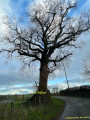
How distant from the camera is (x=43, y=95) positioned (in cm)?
1423

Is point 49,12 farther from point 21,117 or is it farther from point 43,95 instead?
point 21,117

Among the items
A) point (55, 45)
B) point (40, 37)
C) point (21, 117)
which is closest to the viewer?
point (21, 117)

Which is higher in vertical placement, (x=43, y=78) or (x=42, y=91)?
(x=43, y=78)

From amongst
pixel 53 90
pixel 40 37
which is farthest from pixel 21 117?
pixel 53 90

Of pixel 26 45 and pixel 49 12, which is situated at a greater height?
pixel 49 12

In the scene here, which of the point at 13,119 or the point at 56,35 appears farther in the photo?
the point at 56,35

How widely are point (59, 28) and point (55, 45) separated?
2.95 meters

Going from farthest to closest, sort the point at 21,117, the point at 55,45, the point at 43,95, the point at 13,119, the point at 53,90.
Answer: the point at 53,90 → the point at 55,45 → the point at 43,95 → the point at 21,117 → the point at 13,119

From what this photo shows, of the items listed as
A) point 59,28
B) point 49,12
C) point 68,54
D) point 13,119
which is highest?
point 49,12

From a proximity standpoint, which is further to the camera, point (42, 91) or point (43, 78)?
point (43, 78)

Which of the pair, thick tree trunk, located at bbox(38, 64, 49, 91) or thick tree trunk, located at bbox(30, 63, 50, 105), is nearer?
thick tree trunk, located at bbox(30, 63, 50, 105)

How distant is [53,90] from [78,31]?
44136 millimetres

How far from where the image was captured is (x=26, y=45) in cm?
1664

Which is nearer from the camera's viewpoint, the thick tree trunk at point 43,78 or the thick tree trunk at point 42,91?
the thick tree trunk at point 42,91
